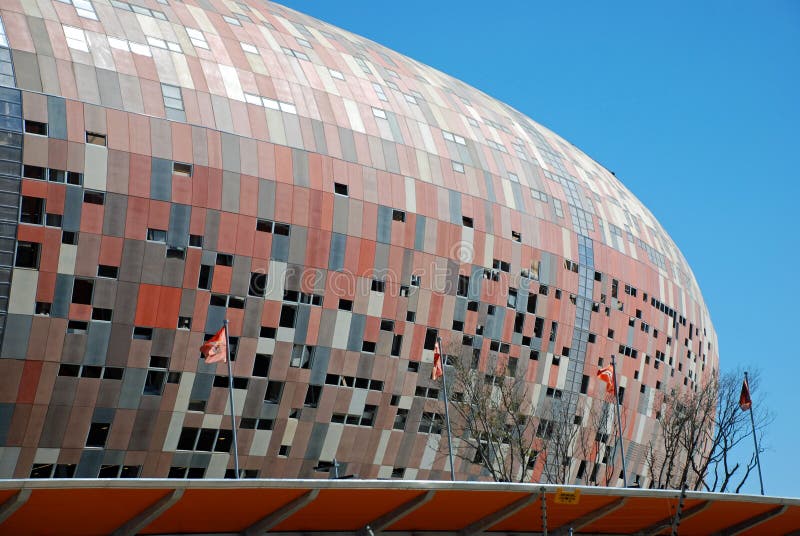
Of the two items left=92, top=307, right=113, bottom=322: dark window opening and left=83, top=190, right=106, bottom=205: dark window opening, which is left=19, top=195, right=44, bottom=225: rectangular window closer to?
left=83, top=190, right=106, bottom=205: dark window opening

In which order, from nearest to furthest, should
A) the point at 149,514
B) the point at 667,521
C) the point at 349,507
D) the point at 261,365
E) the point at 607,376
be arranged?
the point at 149,514 → the point at 349,507 → the point at 667,521 → the point at 261,365 → the point at 607,376

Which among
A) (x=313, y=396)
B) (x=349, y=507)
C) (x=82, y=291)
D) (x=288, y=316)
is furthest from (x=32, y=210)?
(x=349, y=507)

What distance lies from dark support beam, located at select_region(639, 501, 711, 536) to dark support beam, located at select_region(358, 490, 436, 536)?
1044 cm

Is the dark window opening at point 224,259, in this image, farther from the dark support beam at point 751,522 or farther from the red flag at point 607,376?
the dark support beam at point 751,522

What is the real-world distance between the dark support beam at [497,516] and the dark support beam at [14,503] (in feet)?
43.8

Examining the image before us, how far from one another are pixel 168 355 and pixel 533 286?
74.6 ft

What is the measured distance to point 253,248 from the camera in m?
46.5

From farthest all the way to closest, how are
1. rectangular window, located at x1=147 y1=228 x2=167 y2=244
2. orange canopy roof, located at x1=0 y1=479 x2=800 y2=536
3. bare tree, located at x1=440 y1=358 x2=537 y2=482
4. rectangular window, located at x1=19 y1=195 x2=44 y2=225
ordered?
bare tree, located at x1=440 y1=358 x2=537 y2=482 < rectangular window, located at x1=147 y1=228 x2=167 y2=244 < rectangular window, located at x1=19 y1=195 x2=44 y2=225 < orange canopy roof, located at x1=0 y1=479 x2=800 y2=536

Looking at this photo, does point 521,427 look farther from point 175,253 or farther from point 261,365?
point 175,253

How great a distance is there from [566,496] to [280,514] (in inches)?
311

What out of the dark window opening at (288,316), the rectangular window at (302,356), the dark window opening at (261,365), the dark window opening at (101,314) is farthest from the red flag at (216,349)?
the rectangular window at (302,356)

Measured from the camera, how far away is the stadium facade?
41.8m

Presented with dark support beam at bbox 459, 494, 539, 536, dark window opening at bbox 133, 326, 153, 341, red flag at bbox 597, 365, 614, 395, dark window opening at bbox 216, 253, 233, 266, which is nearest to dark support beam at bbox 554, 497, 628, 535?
dark support beam at bbox 459, 494, 539, 536

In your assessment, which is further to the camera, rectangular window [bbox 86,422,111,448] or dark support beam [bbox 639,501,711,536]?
rectangular window [bbox 86,422,111,448]
